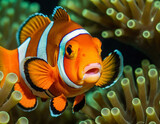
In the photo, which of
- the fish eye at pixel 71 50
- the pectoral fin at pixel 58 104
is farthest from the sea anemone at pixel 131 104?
the fish eye at pixel 71 50

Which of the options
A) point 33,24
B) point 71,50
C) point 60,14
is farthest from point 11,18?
point 71,50

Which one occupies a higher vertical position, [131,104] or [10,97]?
[10,97]

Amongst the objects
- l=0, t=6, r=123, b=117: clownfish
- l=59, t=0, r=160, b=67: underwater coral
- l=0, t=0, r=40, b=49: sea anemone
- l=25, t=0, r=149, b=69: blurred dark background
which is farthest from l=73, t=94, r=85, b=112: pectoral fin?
l=25, t=0, r=149, b=69: blurred dark background

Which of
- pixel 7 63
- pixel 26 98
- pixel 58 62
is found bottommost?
pixel 26 98

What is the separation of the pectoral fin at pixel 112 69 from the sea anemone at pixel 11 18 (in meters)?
1.02

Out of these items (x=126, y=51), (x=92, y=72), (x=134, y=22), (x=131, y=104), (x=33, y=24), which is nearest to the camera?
(x=92, y=72)

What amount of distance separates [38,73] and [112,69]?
0.40 metres

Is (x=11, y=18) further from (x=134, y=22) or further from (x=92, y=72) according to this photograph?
(x=92, y=72)

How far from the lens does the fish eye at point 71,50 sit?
965 millimetres

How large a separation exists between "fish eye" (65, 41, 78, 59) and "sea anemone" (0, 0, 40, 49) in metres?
1.06

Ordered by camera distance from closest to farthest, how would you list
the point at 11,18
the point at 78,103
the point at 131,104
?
the point at 78,103, the point at 131,104, the point at 11,18

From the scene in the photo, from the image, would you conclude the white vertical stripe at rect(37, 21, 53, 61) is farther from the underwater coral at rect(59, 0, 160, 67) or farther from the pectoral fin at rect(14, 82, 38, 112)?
the underwater coral at rect(59, 0, 160, 67)

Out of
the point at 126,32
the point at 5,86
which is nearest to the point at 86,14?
the point at 126,32

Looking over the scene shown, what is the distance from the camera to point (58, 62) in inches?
41.8
